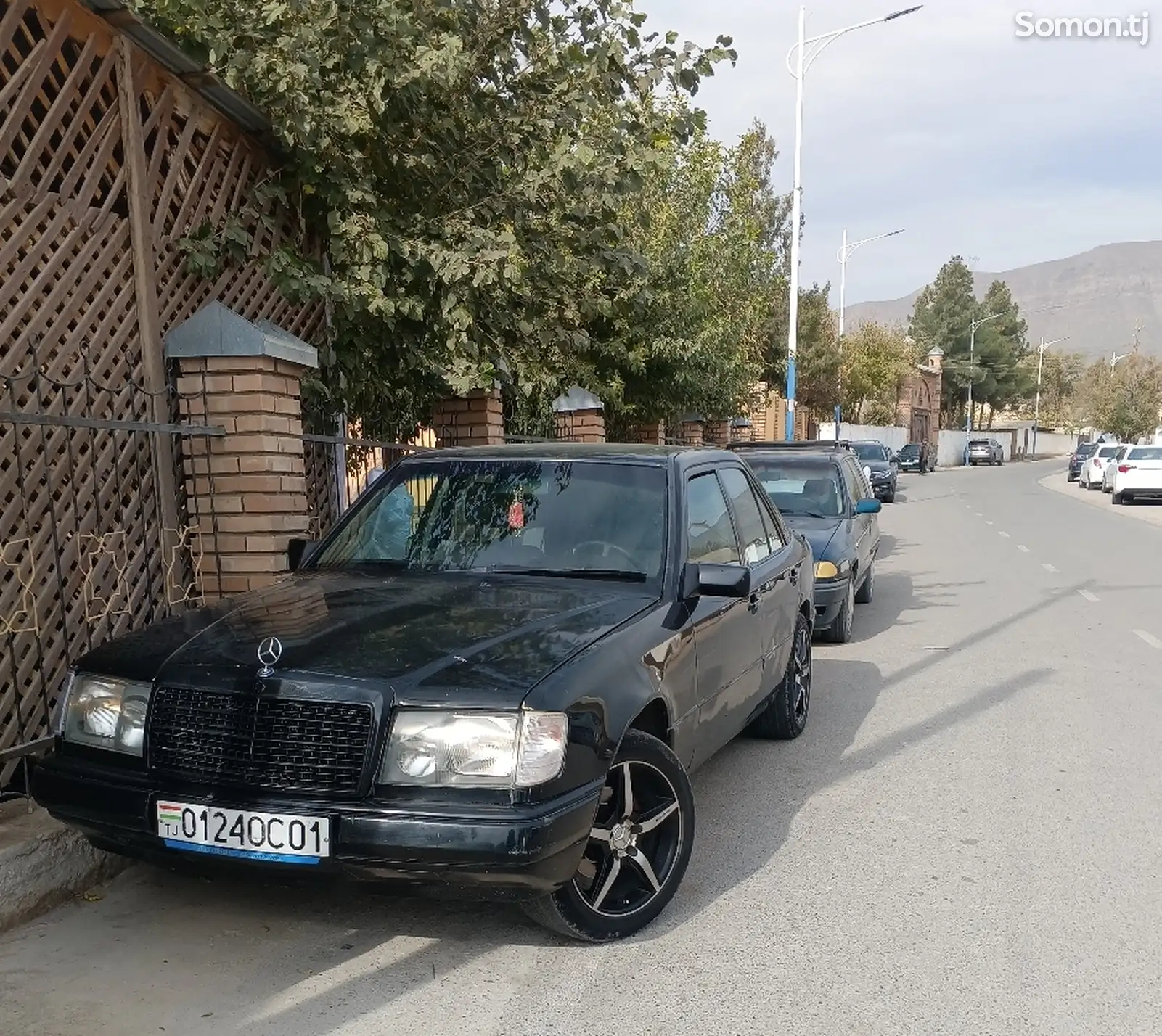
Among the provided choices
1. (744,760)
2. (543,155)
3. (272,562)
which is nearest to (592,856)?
(744,760)

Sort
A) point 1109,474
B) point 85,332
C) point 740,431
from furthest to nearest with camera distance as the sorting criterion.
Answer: point 1109,474 < point 740,431 < point 85,332

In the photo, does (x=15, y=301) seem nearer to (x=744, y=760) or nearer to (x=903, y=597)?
(x=744, y=760)

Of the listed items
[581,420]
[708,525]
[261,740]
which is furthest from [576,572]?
[581,420]

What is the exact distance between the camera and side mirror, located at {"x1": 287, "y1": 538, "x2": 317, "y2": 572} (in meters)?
4.98

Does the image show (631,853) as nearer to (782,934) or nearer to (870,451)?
(782,934)

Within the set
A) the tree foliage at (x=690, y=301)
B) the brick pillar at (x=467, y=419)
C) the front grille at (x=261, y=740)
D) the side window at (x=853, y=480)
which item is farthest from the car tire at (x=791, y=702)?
the tree foliage at (x=690, y=301)

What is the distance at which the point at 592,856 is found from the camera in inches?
145

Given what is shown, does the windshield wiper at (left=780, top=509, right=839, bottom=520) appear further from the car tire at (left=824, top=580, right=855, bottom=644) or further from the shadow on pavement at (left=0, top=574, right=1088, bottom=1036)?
the shadow on pavement at (left=0, top=574, right=1088, bottom=1036)

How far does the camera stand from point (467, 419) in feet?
31.5

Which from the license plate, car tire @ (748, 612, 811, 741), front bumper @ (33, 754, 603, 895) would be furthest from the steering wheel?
Answer: car tire @ (748, 612, 811, 741)

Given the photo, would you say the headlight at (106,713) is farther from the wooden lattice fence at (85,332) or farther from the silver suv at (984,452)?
the silver suv at (984,452)

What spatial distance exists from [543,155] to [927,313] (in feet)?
314

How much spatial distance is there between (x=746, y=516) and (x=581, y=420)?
720 centimetres

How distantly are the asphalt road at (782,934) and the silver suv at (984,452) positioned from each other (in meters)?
69.1
